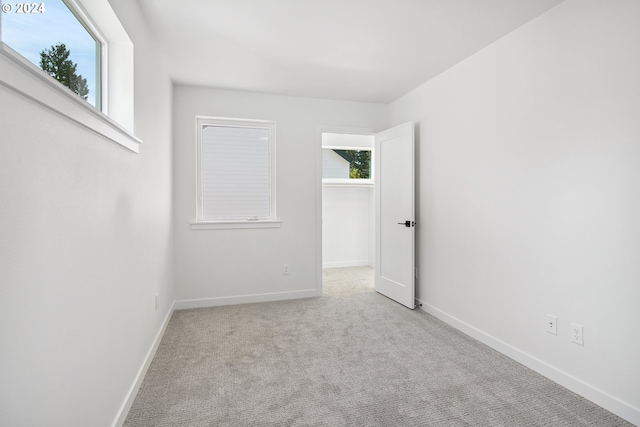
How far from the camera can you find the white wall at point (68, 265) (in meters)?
0.85

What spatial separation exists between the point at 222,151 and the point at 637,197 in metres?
3.62

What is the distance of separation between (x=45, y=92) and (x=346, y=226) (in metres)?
5.21

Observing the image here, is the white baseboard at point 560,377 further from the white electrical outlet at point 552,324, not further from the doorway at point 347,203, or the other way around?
the doorway at point 347,203

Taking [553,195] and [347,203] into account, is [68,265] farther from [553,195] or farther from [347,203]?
[347,203]

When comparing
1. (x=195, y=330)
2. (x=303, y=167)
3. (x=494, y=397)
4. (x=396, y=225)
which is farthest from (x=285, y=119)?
(x=494, y=397)

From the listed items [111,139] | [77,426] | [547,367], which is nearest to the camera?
[77,426]

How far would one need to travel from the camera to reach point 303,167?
4023 millimetres

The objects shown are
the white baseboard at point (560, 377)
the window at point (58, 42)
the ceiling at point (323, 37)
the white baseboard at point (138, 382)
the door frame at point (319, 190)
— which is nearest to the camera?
the window at point (58, 42)

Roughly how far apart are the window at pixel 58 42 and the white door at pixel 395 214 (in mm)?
2868

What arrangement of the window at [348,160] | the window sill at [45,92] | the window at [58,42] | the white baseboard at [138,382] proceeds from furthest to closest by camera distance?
the window at [348,160]
the white baseboard at [138,382]
the window at [58,42]
the window sill at [45,92]

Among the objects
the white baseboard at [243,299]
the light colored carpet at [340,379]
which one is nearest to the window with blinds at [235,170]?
the white baseboard at [243,299]

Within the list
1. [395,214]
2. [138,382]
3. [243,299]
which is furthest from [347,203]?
[138,382]

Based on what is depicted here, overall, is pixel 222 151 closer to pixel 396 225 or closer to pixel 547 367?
pixel 396 225

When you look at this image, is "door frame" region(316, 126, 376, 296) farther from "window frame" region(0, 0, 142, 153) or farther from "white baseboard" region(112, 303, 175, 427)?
"window frame" region(0, 0, 142, 153)
